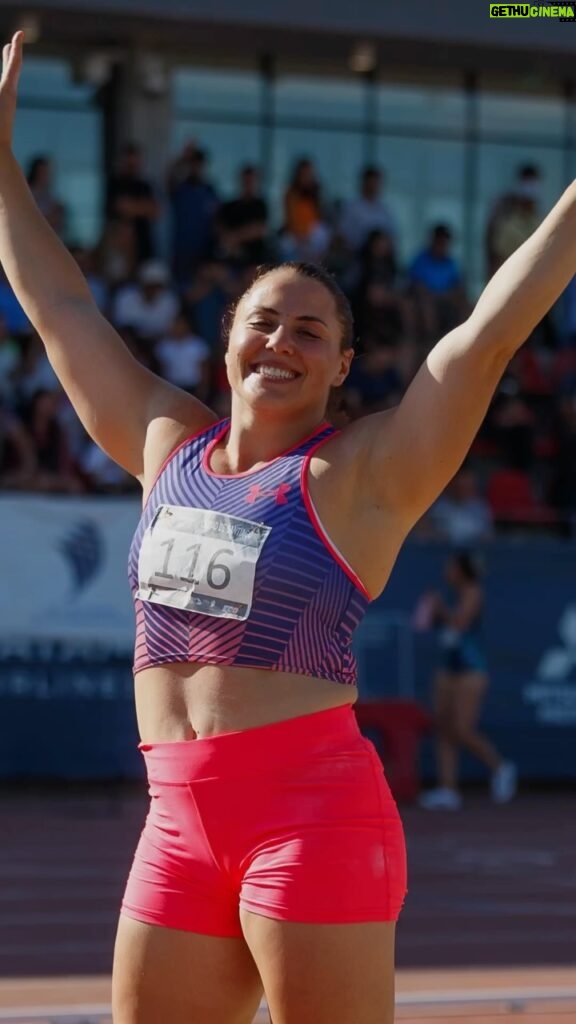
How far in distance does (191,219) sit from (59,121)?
3.16 m

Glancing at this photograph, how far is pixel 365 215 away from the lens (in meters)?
17.7

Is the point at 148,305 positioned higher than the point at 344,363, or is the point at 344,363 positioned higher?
the point at 148,305

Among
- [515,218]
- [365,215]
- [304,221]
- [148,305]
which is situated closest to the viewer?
[148,305]

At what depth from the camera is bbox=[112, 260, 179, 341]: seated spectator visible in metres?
15.3

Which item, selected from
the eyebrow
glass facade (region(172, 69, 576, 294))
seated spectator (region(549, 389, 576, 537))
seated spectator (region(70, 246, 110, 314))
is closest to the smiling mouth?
the eyebrow

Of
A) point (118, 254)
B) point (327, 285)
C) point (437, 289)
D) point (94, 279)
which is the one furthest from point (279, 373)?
point (437, 289)

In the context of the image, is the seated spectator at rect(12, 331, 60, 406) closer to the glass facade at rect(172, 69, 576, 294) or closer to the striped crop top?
the glass facade at rect(172, 69, 576, 294)

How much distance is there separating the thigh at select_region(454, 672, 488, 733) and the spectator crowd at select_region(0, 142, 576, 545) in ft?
3.76

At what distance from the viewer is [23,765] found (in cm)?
1359

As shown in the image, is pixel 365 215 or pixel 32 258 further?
pixel 365 215

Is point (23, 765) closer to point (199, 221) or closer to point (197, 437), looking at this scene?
point (199, 221)

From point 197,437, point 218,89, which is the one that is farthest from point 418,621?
point 197,437

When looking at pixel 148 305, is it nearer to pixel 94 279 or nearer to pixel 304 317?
pixel 94 279

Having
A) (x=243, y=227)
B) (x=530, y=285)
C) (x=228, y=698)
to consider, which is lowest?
(x=228, y=698)
